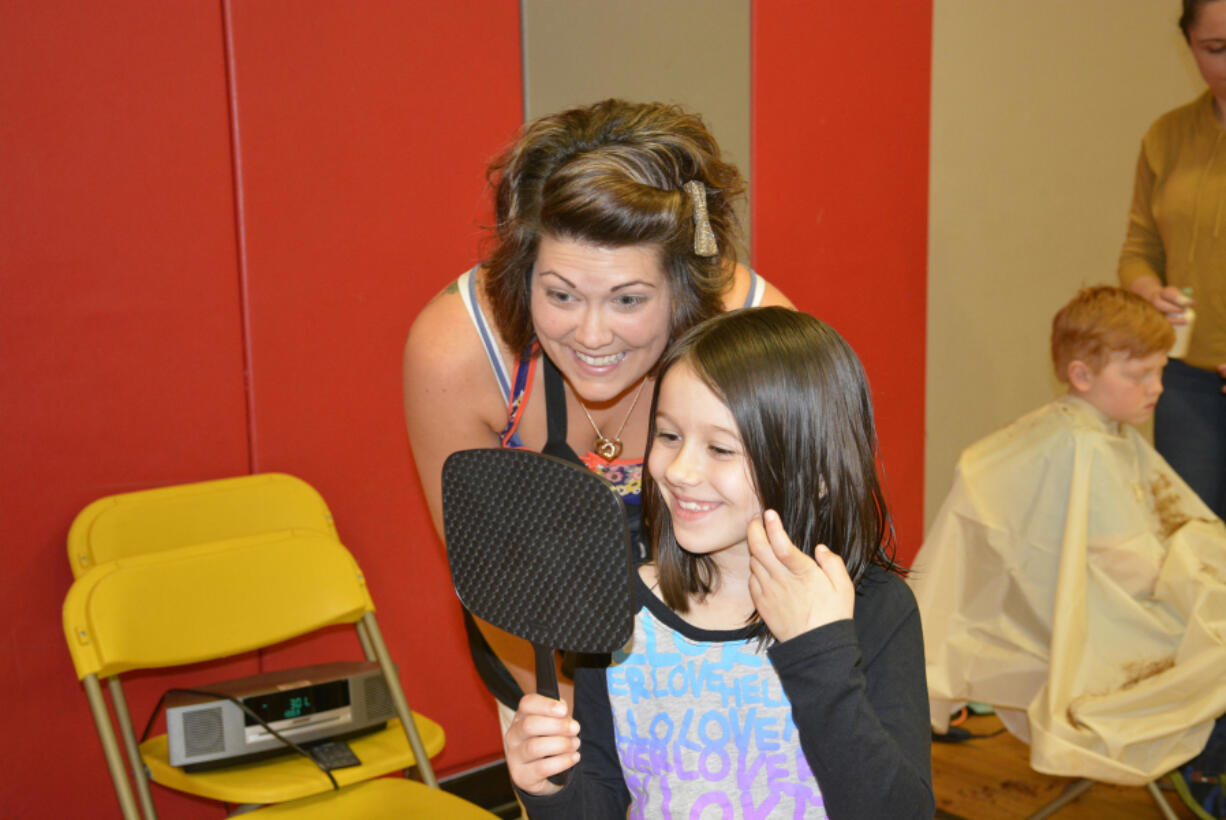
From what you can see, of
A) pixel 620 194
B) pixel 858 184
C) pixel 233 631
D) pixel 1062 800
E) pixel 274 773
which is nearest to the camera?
pixel 620 194

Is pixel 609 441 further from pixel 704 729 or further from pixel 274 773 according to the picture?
pixel 274 773

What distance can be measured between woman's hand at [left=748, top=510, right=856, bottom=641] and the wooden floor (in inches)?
65.5

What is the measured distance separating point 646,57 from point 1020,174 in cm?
173

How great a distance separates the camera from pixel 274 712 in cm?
169

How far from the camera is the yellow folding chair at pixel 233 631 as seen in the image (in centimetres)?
157

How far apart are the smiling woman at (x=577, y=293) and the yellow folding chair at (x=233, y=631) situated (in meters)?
0.30

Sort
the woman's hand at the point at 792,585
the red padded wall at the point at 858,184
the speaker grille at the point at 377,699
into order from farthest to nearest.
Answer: the red padded wall at the point at 858,184 → the speaker grille at the point at 377,699 → the woman's hand at the point at 792,585

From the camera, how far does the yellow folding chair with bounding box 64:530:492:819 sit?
1572mm

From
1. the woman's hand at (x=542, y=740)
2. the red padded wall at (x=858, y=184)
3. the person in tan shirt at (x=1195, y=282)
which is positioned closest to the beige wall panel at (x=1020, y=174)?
the red padded wall at (x=858, y=184)

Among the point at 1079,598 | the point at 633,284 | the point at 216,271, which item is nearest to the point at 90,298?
the point at 216,271

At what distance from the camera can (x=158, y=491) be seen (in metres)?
1.83

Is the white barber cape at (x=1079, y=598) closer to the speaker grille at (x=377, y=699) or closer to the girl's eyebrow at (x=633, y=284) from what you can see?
the speaker grille at (x=377, y=699)

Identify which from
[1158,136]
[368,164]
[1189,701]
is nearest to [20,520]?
[368,164]

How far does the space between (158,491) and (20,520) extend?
0.21m
